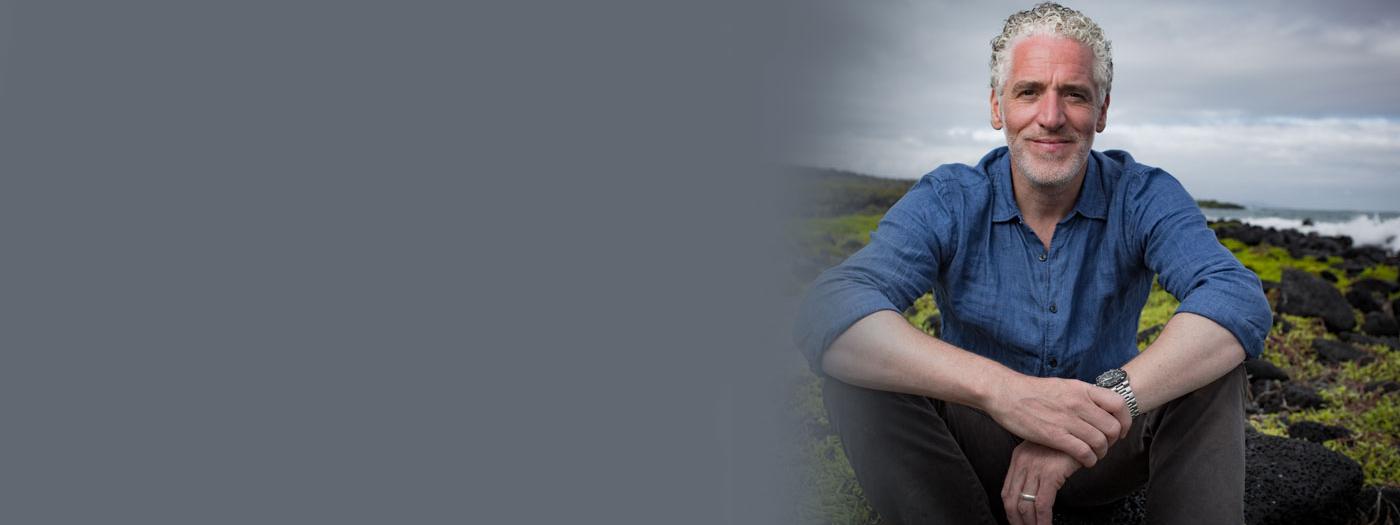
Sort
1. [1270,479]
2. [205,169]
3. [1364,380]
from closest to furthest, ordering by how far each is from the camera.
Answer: [205,169]
[1270,479]
[1364,380]

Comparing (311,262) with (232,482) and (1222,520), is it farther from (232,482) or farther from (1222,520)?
(1222,520)

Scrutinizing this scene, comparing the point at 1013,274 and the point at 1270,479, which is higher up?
the point at 1013,274

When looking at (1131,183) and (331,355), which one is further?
(1131,183)

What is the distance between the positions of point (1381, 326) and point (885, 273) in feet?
23.4

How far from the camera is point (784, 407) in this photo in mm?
877

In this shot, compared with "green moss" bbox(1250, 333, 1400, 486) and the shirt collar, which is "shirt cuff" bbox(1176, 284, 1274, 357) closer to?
the shirt collar

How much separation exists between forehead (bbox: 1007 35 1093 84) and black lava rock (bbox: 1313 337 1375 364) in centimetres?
532

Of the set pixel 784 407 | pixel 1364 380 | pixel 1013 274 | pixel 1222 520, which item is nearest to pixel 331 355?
pixel 784 407

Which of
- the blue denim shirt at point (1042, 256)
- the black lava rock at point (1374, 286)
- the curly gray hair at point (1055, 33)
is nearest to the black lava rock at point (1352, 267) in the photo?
the black lava rock at point (1374, 286)

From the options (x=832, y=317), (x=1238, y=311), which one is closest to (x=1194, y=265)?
(x=1238, y=311)

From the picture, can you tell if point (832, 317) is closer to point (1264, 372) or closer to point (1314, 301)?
point (1264, 372)

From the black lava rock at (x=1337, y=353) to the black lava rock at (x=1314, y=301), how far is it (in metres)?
0.95

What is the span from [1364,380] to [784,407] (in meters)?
6.47

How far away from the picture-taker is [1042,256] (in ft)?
8.66
